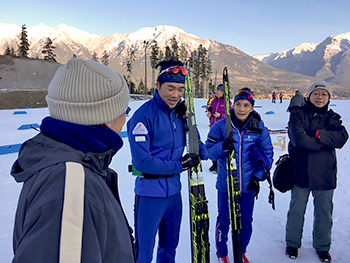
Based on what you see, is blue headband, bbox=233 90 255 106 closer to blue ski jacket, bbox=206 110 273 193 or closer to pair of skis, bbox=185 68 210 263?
blue ski jacket, bbox=206 110 273 193

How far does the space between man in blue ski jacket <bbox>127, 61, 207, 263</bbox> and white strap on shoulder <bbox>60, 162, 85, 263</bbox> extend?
1400 millimetres

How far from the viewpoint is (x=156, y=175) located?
2289 millimetres

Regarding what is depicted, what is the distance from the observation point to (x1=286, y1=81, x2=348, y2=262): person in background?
9.41 feet

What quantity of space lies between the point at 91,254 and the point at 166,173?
148 centimetres

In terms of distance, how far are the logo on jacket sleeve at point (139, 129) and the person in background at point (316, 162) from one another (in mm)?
1852

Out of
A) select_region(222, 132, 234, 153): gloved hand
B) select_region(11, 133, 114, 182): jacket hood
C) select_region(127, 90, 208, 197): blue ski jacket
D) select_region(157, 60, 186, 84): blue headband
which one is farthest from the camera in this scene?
select_region(222, 132, 234, 153): gloved hand

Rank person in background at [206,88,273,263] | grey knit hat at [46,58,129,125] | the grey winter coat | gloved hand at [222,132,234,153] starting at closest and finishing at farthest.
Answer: the grey winter coat < grey knit hat at [46,58,129,125] < gloved hand at [222,132,234,153] < person in background at [206,88,273,263]

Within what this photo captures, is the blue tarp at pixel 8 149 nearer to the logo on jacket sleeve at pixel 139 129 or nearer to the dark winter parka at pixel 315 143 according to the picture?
the logo on jacket sleeve at pixel 139 129

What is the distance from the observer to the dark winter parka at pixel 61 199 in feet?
2.28

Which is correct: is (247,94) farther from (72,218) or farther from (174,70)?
(72,218)

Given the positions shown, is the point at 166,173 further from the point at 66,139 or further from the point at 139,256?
the point at 66,139

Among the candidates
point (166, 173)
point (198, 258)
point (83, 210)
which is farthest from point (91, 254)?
point (198, 258)

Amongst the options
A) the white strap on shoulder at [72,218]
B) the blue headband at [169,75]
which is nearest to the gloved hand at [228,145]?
the blue headband at [169,75]

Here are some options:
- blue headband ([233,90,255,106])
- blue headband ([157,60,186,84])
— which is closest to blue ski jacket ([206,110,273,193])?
blue headband ([233,90,255,106])
